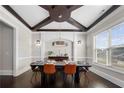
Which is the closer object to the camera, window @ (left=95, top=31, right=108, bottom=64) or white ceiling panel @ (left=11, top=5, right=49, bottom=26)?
white ceiling panel @ (left=11, top=5, right=49, bottom=26)

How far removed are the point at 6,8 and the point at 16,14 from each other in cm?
129

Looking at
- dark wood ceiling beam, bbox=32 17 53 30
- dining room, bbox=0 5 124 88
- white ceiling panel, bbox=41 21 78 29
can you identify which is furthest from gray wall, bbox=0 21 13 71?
white ceiling panel, bbox=41 21 78 29

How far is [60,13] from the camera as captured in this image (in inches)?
235

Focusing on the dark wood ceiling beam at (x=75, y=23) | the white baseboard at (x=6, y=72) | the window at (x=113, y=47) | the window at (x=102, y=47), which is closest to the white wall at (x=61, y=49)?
the dark wood ceiling beam at (x=75, y=23)

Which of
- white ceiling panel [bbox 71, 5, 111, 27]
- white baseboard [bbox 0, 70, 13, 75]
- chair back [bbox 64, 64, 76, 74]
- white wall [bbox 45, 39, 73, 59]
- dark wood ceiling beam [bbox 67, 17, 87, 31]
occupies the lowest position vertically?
white baseboard [bbox 0, 70, 13, 75]

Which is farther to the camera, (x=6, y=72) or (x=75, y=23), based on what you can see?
(x=75, y=23)

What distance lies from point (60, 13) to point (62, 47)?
5231mm

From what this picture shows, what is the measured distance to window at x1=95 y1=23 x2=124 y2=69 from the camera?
5.53m

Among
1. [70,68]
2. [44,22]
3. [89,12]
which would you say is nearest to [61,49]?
[44,22]

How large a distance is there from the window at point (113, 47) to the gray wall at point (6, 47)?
4618 millimetres

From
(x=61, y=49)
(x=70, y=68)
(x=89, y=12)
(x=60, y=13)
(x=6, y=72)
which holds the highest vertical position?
(x=89, y=12)

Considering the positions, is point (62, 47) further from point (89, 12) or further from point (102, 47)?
point (89, 12)

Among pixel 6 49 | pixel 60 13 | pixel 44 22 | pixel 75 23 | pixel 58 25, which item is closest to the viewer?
pixel 60 13

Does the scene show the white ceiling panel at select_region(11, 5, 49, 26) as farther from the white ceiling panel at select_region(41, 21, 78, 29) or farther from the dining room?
the white ceiling panel at select_region(41, 21, 78, 29)
